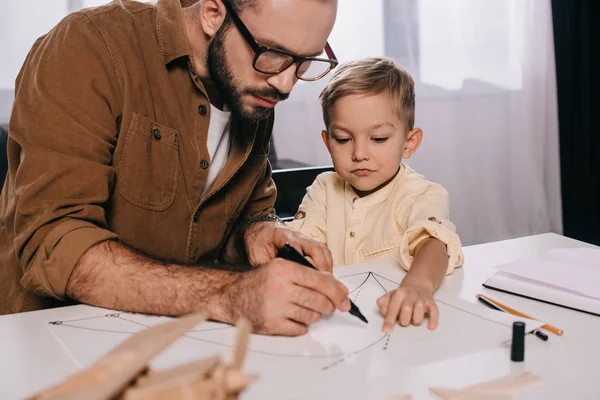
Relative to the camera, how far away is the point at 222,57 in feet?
4.33

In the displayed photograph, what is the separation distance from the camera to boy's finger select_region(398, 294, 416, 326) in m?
0.92

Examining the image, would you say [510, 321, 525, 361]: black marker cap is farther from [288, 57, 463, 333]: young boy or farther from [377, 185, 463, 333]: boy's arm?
[288, 57, 463, 333]: young boy

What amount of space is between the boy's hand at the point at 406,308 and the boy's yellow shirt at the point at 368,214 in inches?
14.1

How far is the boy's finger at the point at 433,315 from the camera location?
3.01 feet

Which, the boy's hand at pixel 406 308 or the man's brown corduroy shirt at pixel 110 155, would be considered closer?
the boy's hand at pixel 406 308

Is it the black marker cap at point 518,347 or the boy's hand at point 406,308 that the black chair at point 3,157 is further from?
the black marker cap at point 518,347

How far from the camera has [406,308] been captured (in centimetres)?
93

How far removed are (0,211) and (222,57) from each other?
22.5 inches

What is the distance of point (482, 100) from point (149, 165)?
89.5 inches

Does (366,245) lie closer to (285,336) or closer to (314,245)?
(314,245)

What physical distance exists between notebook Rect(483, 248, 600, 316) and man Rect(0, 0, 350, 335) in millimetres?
324

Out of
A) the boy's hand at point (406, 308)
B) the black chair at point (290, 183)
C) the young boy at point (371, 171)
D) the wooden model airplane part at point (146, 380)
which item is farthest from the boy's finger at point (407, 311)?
the black chair at point (290, 183)

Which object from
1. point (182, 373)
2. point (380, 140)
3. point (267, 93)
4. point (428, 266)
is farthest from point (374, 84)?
point (182, 373)

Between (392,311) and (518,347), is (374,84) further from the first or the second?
(518,347)
